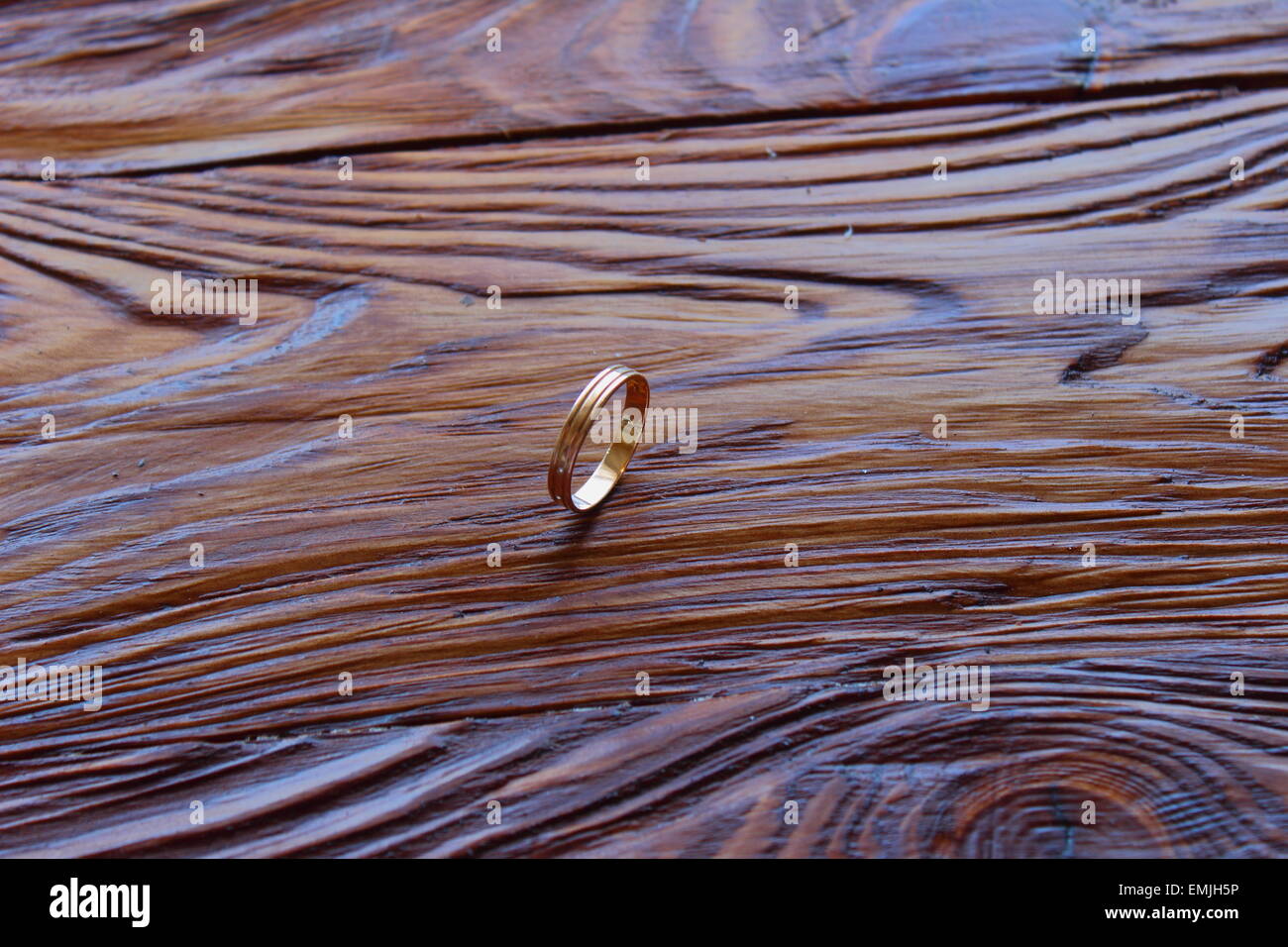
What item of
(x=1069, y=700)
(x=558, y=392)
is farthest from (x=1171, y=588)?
(x=558, y=392)

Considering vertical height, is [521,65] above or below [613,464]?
above

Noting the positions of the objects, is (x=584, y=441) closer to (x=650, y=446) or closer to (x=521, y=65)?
(x=650, y=446)

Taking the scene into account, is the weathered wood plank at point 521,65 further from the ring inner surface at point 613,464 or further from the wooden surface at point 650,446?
the ring inner surface at point 613,464

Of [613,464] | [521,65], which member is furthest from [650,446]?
[521,65]

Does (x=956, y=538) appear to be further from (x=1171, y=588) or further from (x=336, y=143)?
(x=336, y=143)

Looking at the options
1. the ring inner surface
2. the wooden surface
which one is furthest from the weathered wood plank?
the ring inner surface

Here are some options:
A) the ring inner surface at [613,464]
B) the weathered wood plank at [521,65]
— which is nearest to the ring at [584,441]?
the ring inner surface at [613,464]
